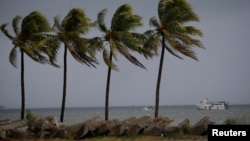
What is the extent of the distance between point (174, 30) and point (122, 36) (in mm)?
3437

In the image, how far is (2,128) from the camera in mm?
17953

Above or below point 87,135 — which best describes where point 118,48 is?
above

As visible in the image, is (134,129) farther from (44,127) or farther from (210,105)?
(210,105)

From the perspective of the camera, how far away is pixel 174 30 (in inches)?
1026

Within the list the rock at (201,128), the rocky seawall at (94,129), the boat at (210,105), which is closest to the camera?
the rock at (201,128)

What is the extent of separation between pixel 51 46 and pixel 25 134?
9936mm

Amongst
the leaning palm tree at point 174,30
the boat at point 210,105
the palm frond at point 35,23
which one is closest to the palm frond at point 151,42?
the leaning palm tree at point 174,30

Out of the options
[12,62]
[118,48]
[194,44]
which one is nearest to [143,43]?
[118,48]

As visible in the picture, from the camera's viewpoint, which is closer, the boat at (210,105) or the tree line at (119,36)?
the tree line at (119,36)

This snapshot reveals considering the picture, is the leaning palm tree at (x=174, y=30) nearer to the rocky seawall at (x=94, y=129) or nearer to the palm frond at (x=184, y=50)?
the palm frond at (x=184, y=50)

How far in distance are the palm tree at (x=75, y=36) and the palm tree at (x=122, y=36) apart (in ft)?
3.31

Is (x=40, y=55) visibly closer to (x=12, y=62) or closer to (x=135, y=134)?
(x=12, y=62)

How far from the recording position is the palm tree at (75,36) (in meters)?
26.2

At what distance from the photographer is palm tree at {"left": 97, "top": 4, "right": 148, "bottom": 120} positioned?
2628 cm
